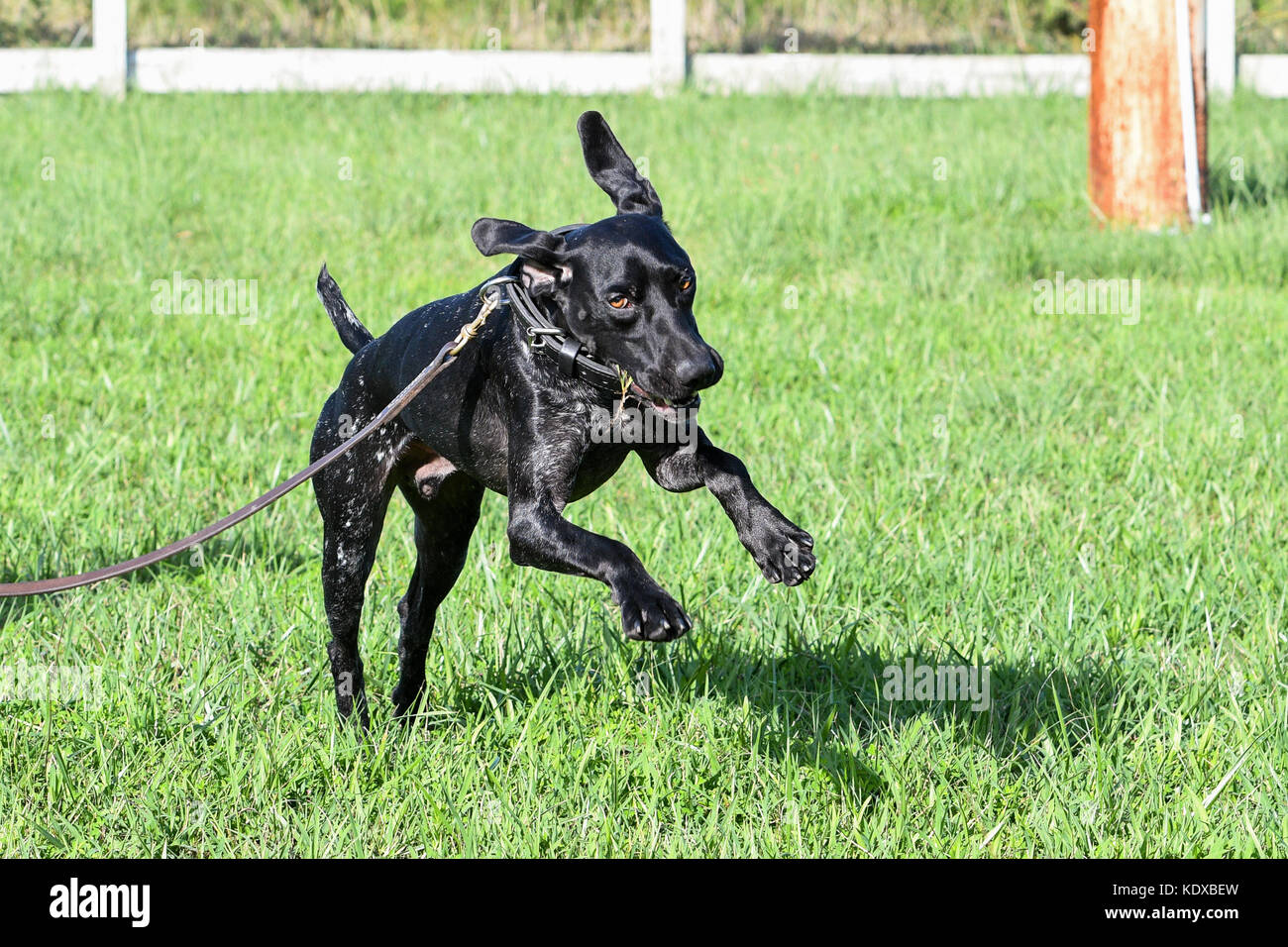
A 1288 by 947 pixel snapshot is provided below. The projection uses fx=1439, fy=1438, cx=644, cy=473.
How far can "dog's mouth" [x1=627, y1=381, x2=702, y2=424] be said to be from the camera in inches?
111

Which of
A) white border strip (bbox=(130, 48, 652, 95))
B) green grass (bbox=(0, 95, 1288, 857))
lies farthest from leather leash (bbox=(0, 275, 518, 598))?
white border strip (bbox=(130, 48, 652, 95))

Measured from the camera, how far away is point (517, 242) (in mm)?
2896

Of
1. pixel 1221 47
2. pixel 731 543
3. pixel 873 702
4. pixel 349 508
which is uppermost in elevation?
pixel 1221 47

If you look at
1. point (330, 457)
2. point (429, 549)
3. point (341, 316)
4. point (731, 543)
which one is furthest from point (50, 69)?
point (330, 457)

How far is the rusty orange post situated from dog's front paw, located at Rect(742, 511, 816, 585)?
788 cm

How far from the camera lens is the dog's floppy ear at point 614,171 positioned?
318 cm

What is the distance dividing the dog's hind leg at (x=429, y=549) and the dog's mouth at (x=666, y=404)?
77 centimetres

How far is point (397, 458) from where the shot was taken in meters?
3.51

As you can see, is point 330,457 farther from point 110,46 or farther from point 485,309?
point 110,46

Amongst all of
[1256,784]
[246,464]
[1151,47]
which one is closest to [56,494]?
[246,464]

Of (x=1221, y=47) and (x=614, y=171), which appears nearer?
Answer: (x=614, y=171)

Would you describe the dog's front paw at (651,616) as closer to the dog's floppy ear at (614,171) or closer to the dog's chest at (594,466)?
the dog's chest at (594,466)

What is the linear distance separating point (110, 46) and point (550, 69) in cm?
374
